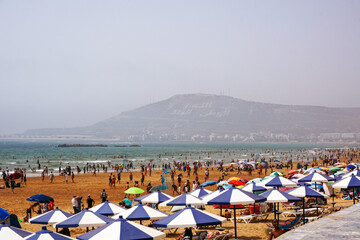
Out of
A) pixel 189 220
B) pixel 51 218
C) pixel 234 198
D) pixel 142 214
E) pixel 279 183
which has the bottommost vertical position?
pixel 51 218

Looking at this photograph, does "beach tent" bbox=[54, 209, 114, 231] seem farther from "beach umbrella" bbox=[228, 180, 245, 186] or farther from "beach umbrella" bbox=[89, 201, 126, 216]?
"beach umbrella" bbox=[228, 180, 245, 186]

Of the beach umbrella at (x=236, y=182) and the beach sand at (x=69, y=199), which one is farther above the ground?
the beach umbrella at (x=236, y=182)

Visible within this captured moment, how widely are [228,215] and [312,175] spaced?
5.26 metres

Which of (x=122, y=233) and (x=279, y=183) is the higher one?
(x=279, y=183)

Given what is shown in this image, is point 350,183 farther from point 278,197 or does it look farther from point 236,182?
point 236,182

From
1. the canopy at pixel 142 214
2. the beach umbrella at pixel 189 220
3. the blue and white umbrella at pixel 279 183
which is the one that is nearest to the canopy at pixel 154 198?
the canopy at pixel 142 214

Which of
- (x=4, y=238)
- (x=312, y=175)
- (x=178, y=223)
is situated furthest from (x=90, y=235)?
(x=312, y=175)

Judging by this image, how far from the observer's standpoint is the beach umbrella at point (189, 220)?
1223cm

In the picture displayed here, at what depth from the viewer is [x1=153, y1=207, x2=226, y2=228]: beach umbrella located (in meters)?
12.2

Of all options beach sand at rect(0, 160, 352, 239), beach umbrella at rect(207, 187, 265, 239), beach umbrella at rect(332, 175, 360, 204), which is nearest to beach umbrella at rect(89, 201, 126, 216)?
beach sand at rect(0, 160, 352, 239)

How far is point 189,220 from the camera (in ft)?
40.4

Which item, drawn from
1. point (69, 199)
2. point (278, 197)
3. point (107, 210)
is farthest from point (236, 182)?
point (69, 199)

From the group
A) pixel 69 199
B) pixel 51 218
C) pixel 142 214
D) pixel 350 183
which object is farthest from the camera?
pixel 69 199

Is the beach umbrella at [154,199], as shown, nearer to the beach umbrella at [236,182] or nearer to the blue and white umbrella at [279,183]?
the blue and white umbrella at [279,183]
